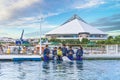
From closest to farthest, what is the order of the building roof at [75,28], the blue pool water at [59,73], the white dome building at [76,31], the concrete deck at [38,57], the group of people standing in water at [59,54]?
the blue pool water at [59,73] → the group of people standing in water at [59,54] → the concrete deck at [38,57] → the white dome building at [76,31] → the building roof at [75,28]

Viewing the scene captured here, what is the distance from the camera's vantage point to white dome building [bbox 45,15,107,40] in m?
150

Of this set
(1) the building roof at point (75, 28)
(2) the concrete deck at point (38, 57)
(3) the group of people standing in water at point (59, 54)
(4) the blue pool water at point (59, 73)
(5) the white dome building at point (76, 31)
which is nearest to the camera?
(4) the blue pool water at point (59, 73)

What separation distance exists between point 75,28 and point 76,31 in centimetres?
365

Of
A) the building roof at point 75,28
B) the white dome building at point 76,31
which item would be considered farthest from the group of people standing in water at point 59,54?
the building roof at point 75,28

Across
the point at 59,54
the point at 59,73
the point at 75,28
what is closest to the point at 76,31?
the point at 75,28

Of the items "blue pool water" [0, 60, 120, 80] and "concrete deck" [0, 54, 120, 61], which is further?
"concrete deck" [0, 54, 120, 61]

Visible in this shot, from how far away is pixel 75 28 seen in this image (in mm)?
158875

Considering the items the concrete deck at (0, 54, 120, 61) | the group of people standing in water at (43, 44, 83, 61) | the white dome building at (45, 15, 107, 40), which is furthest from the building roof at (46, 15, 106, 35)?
the group of people standing in water at (43, 44, 83, 61)

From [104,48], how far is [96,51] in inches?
76.3

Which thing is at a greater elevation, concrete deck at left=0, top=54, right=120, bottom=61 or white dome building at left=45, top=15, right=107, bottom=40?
white dome building at left=45, top=15, right=107, bottom=40

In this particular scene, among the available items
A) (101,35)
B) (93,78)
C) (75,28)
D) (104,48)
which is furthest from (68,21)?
(93,78)

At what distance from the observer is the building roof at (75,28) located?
15490cm

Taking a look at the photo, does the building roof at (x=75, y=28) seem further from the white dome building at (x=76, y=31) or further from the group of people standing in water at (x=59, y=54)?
the group of people standing in water at (x=59, y=54)

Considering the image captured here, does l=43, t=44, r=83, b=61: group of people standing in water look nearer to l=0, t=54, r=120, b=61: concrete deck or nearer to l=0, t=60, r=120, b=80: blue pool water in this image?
l=0, t=54, r=120, b=61: concrete deck
